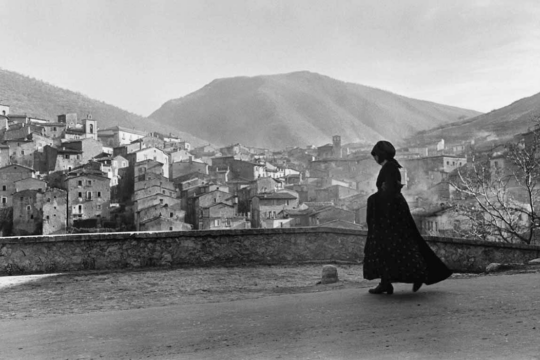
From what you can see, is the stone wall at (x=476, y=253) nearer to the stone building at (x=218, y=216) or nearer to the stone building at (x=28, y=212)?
the stone building at (x=218, y=216)

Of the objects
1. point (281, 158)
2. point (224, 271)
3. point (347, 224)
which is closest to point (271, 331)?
point (224, 271)

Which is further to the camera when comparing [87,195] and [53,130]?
[53,130]

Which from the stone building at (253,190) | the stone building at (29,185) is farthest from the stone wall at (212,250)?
the stone building at (29,185)

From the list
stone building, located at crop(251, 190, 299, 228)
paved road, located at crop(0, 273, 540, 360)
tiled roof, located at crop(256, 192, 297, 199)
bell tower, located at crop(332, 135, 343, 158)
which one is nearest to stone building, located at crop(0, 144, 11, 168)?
stone building, located at crop(251, 190, 299, 228)

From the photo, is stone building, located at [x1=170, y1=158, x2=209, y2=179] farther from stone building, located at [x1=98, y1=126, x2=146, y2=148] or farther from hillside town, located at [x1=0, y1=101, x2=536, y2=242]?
stone building, located at [x1=98, y1=126, x2=146, y2=148]

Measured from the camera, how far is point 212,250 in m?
10.8

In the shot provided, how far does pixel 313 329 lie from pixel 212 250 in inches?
247

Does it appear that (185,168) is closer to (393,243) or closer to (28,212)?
(28,212)

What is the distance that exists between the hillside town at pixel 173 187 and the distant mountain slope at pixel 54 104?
26.3m

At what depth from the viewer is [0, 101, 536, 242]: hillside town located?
50.3 m

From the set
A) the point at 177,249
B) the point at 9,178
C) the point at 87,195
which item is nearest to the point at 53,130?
the point at 9,178

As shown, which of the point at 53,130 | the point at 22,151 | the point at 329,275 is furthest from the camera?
the point at 53,130

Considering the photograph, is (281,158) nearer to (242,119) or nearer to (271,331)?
(242,119)

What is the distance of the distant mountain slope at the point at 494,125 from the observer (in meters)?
86.0
